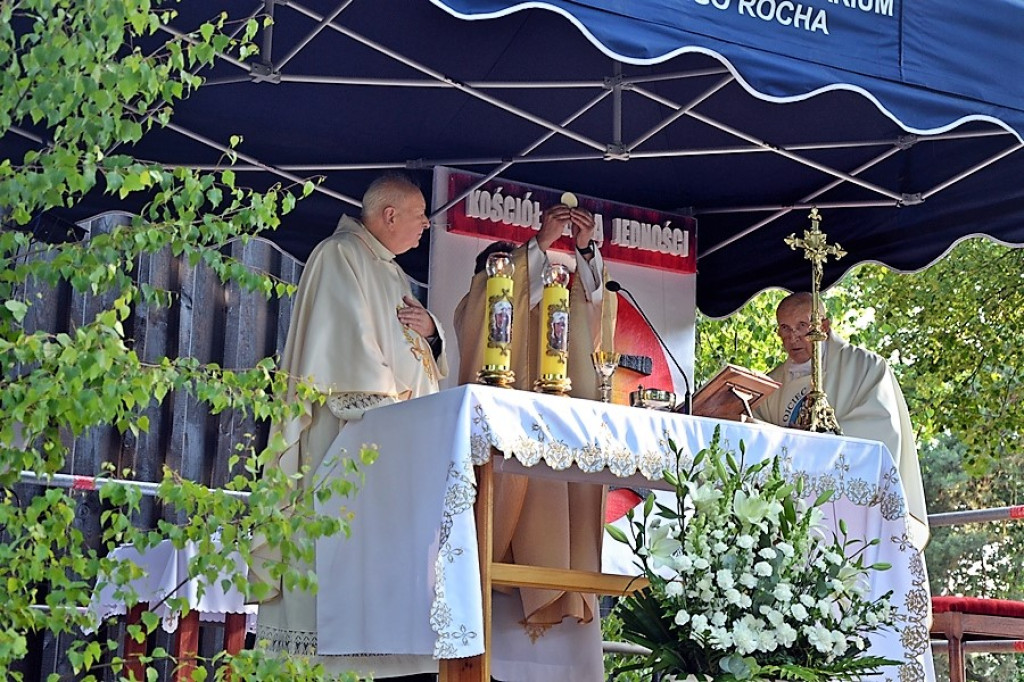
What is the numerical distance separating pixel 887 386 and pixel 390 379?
2377 millimetres

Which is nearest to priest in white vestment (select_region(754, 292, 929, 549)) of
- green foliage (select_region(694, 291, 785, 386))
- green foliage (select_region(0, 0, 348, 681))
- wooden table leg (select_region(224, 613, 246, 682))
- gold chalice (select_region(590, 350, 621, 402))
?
gold chalice (select_region(590, 350, 621, 402))

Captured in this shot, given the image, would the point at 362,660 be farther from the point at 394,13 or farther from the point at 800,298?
the point at 800,298

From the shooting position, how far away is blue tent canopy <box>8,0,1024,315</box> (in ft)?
13.9

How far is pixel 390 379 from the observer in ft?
15.4

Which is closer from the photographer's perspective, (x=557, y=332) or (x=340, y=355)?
(x=557, y=332)

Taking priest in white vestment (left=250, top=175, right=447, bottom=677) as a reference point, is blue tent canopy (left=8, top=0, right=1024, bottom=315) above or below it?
above

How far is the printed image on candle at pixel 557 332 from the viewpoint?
14.9ft

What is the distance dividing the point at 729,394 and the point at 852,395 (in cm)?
131

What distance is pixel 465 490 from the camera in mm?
3824

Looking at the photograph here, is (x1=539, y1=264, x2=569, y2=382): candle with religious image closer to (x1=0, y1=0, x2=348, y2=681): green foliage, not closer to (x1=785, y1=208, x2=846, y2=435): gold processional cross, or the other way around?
(x1=785, y1=208, x2=846, y2=435): gold processional cross

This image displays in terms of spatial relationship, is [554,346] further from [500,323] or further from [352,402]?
[352,402]

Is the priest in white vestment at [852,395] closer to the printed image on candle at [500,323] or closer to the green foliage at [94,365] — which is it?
the printed image on candle at [500,323]

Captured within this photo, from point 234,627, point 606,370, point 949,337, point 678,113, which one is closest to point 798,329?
point 678,113

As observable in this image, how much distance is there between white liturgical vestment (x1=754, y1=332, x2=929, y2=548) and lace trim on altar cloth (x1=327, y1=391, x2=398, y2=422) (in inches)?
72.3
